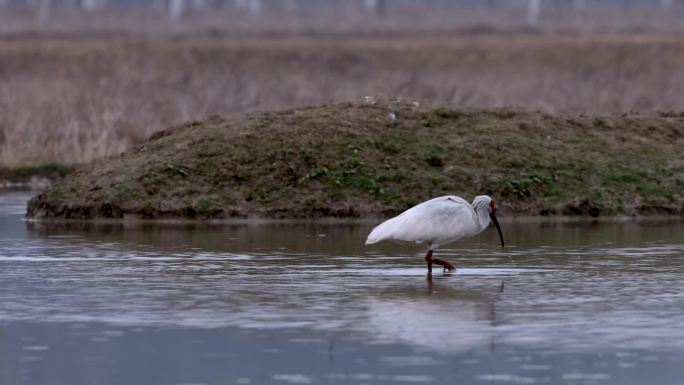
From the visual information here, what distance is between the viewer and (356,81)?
36.8 meters

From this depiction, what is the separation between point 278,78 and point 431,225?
2363cm

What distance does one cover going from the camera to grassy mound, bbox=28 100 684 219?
57.5 feet

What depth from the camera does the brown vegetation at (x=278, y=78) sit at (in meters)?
25.1

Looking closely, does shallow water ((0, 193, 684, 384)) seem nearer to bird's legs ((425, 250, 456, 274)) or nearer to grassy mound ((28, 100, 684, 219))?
bird's legs ((425, 250, 456, 274))

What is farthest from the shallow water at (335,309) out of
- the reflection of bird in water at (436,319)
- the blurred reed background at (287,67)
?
the blurred reed background at (287,67)

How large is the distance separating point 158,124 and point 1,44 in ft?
67.5

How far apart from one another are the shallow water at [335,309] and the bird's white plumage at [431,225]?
1.03 ft

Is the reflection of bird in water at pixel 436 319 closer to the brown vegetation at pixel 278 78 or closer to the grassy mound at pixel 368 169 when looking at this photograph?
the grassy mound at pixel 368 169

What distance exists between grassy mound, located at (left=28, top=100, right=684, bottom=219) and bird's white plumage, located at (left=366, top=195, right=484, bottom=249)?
4.44m

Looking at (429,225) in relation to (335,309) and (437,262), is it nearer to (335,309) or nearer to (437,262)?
(437,262)

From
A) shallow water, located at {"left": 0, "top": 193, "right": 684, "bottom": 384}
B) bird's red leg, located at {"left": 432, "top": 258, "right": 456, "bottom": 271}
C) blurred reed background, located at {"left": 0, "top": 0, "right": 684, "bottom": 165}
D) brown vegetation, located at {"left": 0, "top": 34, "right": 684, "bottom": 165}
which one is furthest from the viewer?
blurred reed background, located at {"left": 0, "top": 0, "right": 684, "bottom": 165}

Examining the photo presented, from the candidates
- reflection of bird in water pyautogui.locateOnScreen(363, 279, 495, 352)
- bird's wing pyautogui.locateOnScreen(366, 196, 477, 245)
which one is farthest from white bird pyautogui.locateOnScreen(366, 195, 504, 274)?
reflection of bird in water pyautogui.locateOnScreen(363, 279, 495, 352)

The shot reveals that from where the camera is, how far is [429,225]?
496 inches

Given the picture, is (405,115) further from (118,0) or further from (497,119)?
(118,0)
